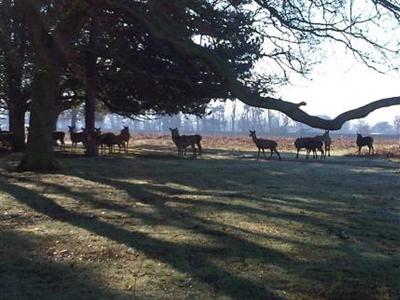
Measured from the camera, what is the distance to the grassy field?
719 centimetres

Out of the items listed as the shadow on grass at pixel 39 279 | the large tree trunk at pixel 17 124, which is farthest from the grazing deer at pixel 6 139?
the shadow on grass at pixel 39 279

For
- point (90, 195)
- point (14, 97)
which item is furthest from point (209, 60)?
point (14, 97)

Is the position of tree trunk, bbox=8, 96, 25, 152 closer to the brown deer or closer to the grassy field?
the brown deer

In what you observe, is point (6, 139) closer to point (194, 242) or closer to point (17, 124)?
point (17, 124)

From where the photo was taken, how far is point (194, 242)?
360 inches

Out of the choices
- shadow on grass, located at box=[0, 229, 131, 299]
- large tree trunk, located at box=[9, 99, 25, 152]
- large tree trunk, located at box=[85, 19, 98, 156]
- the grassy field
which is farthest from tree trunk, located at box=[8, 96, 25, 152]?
shadow on grass, located at box=[0, 229, 131, 299]

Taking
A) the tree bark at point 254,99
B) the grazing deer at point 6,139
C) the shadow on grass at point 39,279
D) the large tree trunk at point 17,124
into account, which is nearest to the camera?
the shadow on grass at point 39,279

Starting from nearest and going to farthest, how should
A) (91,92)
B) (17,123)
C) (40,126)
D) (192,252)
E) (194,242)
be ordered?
(192,252) → (194,242) → (40,126) → (91,92) → (17,123)

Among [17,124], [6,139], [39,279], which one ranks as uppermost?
[17,124]

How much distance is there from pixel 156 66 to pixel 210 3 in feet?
34.1

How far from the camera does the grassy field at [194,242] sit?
719cm

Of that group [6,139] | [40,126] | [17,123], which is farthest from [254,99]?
[6,139]

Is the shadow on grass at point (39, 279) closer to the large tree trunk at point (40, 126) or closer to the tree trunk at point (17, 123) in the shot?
Result: the large tree trunk at point (40, 126)

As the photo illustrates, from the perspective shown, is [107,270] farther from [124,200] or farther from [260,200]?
[260,200]
